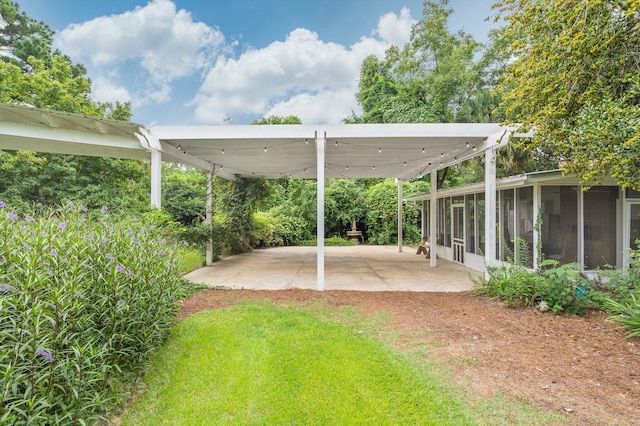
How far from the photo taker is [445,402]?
8.04 feet

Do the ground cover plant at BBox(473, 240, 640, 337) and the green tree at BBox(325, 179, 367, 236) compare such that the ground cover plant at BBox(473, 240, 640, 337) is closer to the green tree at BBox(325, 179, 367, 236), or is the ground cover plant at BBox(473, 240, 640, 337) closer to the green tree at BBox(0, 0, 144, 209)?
the green tree at BBox(0, 0, 144, 209)

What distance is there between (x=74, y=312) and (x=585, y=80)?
20.5 ft

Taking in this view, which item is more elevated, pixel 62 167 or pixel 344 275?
pixel 62 167

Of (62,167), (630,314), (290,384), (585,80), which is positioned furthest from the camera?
(62,167)

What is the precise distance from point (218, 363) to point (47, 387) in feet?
4.83

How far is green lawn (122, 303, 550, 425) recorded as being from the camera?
7.47 feet

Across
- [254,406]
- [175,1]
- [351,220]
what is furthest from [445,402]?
[351,220]

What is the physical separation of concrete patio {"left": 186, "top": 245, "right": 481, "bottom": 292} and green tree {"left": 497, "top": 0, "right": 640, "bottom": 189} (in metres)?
2.72

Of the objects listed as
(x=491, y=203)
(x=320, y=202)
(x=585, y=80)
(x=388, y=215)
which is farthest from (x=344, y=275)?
(x=388, y=215)

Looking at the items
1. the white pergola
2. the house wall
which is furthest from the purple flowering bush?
the house wall

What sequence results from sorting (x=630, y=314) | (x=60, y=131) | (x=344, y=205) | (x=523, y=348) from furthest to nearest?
(x=344, y=205), (x=60, y=131), (x=630, y=314), (x=523, y=348)

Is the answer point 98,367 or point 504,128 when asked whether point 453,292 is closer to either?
point 504,128

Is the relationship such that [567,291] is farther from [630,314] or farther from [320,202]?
[320,202]

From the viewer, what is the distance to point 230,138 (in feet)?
20.2
